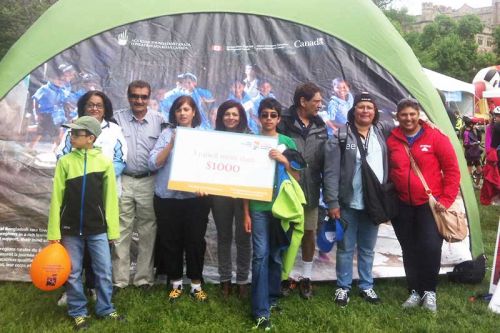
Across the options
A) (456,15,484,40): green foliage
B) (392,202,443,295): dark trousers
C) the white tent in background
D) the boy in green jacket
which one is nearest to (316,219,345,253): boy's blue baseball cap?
(392,202,443,295): dark trousers

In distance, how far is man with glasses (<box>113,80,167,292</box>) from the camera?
3.80m

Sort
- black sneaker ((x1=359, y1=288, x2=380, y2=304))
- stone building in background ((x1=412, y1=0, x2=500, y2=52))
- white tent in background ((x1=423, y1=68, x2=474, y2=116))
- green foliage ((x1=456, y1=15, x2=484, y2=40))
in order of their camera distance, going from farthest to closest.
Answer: stone building in background ((x1=412, y1=0, x2=500, y2=52)) < green foliage ((x1=456, y1=15, x2=484, y2=40)) < white tent in background ((x1=423, y1=68, x2=474, y2=116)) < black sneaker ((x1=359, y1=288, x2=380, y2=304))

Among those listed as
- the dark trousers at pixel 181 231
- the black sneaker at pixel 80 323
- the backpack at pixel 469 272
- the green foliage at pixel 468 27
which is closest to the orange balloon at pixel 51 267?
the black sneaker at pixel 80 323

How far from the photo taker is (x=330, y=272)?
14.5 ft

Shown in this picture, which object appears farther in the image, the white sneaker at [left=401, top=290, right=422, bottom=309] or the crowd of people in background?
the white sneaker at [left=401, top=290, right=422, bottom=309]

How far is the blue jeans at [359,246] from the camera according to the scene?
3.77m

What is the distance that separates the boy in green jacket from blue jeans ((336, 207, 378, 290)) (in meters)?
1.81

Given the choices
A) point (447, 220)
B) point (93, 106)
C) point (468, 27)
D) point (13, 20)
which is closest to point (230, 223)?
A: point (93, 106)

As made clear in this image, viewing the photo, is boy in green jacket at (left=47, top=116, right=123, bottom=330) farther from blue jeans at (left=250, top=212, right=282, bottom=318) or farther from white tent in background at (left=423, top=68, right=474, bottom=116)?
white tent in background at (left=423, top=68, right=474, bottom=116)

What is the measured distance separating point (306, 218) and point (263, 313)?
87 centimetres

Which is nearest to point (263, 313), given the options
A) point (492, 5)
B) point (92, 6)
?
point (92, 6)

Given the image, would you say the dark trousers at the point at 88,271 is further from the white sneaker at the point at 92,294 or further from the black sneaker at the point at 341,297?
the black sneaker at the point at 341,297

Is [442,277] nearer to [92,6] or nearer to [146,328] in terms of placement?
[146,328]

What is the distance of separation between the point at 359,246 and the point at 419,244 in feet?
1.58
